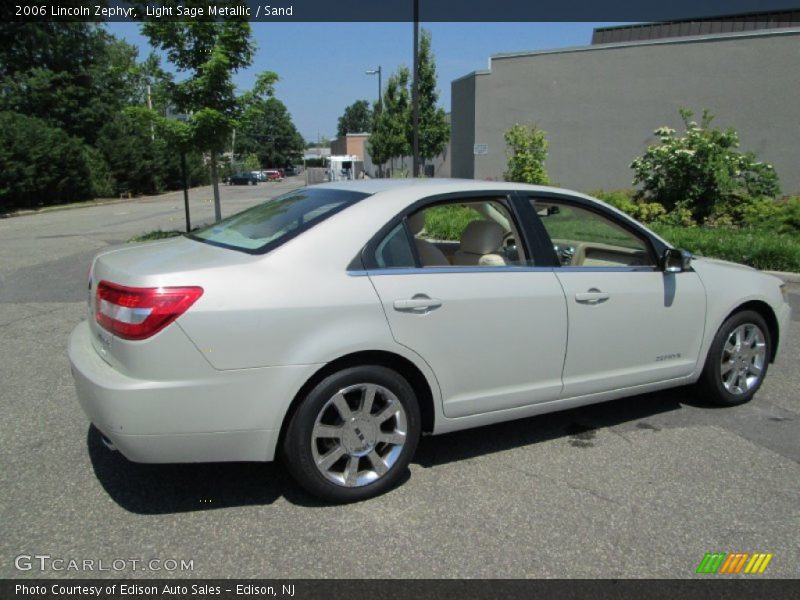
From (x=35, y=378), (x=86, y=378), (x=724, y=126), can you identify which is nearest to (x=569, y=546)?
(x=86, y=378)

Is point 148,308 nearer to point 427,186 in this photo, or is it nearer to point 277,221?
point 277,221

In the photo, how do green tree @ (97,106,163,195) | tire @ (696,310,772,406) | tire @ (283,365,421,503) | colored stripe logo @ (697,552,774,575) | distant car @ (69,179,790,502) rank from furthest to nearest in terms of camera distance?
1. green tree @ (97,106,163,195)
2. tire @ (696,310,772,406)
3. tire @ (283,365,421,503)
4. distant car @ (69,179,790,502)
5. colored stripe logo @ (697,552,774,575)

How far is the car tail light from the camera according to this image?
9.50 ft

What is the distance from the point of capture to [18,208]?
2927 centimetres

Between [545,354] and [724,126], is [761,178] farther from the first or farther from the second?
[545,354]

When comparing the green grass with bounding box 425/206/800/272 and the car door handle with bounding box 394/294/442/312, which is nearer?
the car door handle with bounding box 394/294/442/312

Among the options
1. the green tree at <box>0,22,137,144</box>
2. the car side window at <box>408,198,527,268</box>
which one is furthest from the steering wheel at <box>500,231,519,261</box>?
the green tree at <box>0,22,137,144</box>

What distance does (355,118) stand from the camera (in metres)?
162

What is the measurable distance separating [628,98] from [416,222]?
19.3 m

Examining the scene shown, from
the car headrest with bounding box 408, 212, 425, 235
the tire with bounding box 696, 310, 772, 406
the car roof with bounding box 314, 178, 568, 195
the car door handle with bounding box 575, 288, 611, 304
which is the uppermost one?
the car roof with bounding box 314, 178, 568, 195

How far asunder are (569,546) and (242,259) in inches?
79.7

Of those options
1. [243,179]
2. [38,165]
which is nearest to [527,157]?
[38,165]

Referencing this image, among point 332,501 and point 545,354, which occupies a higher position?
point 545,354

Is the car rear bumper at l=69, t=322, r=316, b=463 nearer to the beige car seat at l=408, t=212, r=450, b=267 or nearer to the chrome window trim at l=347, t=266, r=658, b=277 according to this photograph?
the chrome window trim at l=347, t=266, r=658, b=277
